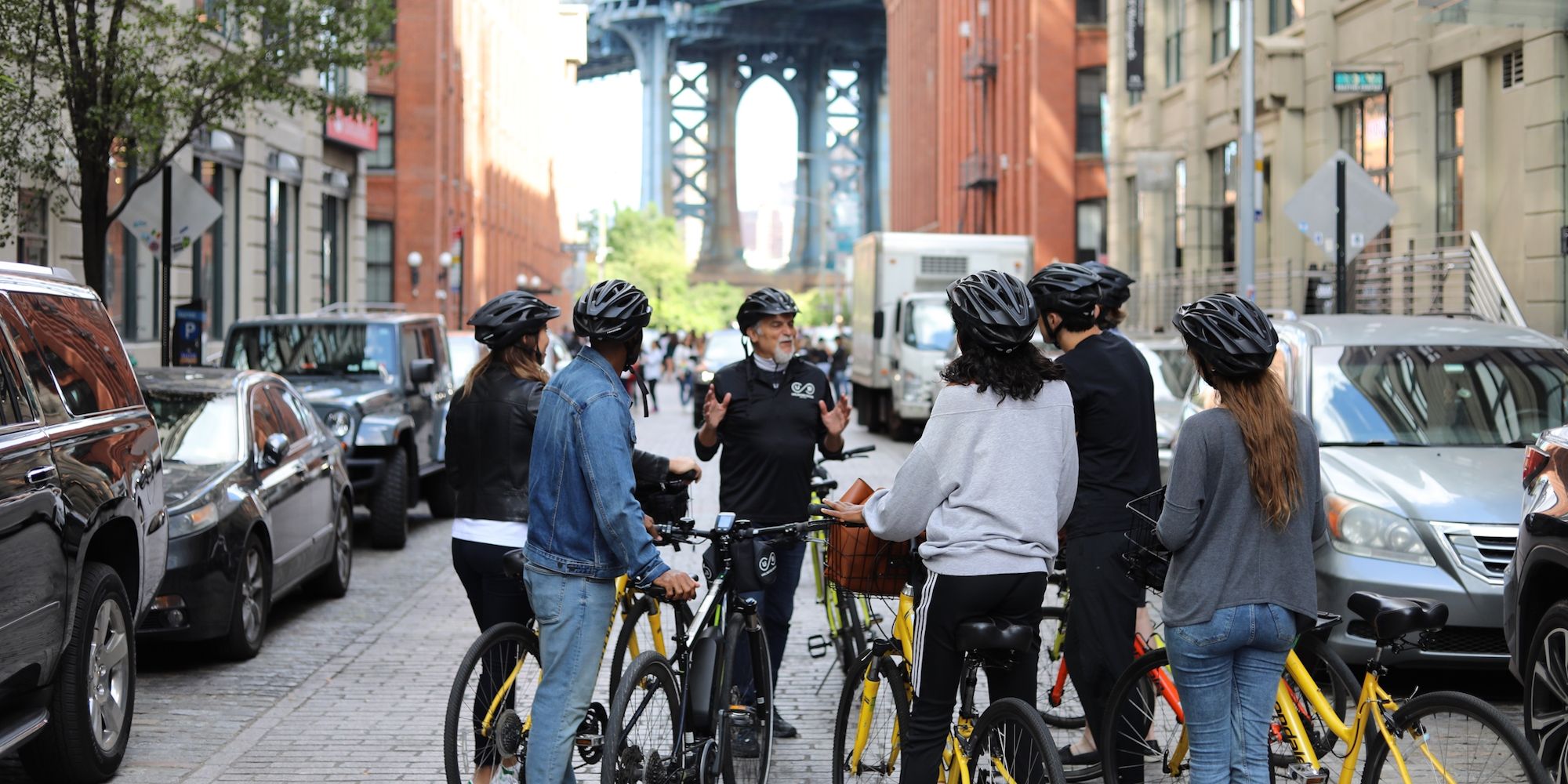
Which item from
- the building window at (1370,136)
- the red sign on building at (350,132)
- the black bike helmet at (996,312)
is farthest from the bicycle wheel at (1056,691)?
the red sign on building at (350,132)

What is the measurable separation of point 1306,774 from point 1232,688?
0.32m

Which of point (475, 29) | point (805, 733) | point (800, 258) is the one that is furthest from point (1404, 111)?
point (800, 258)

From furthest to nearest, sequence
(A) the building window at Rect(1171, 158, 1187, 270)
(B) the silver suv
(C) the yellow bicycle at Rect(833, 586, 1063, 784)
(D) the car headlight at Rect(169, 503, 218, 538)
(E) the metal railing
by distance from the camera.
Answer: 1. (A) the building window at Rect(1171, 158, 1187, 270)
2. (E) the metal railing
3. (D) the car headlight at Rect(169, 503, 218, 538)
4. (B) the silver suv
5. (C) the yellow bicycle at Rect(833, 586, 1063, 784)

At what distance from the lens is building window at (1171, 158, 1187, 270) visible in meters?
33.1

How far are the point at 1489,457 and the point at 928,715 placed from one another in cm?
479

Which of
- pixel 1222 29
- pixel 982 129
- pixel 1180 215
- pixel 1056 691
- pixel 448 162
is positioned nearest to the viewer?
pixel 1056 691

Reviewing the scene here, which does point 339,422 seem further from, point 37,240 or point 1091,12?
point 1091,12

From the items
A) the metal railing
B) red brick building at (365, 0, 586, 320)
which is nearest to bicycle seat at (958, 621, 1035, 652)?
the metal railing

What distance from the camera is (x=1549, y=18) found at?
57.2ft

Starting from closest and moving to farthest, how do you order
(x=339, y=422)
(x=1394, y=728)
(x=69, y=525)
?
1. (x=1394, y=728)
2. (x=69, y=525)
3. (x=339, y=422)

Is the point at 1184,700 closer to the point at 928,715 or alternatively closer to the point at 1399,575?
the point at 928,715

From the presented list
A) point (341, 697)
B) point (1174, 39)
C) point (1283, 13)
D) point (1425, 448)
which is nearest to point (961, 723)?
point (341, 697)

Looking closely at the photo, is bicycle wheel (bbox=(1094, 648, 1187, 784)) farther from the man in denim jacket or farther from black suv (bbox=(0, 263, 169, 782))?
black suv (bbox=(0, 263, 169, 782))

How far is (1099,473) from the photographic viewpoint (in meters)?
5.85
